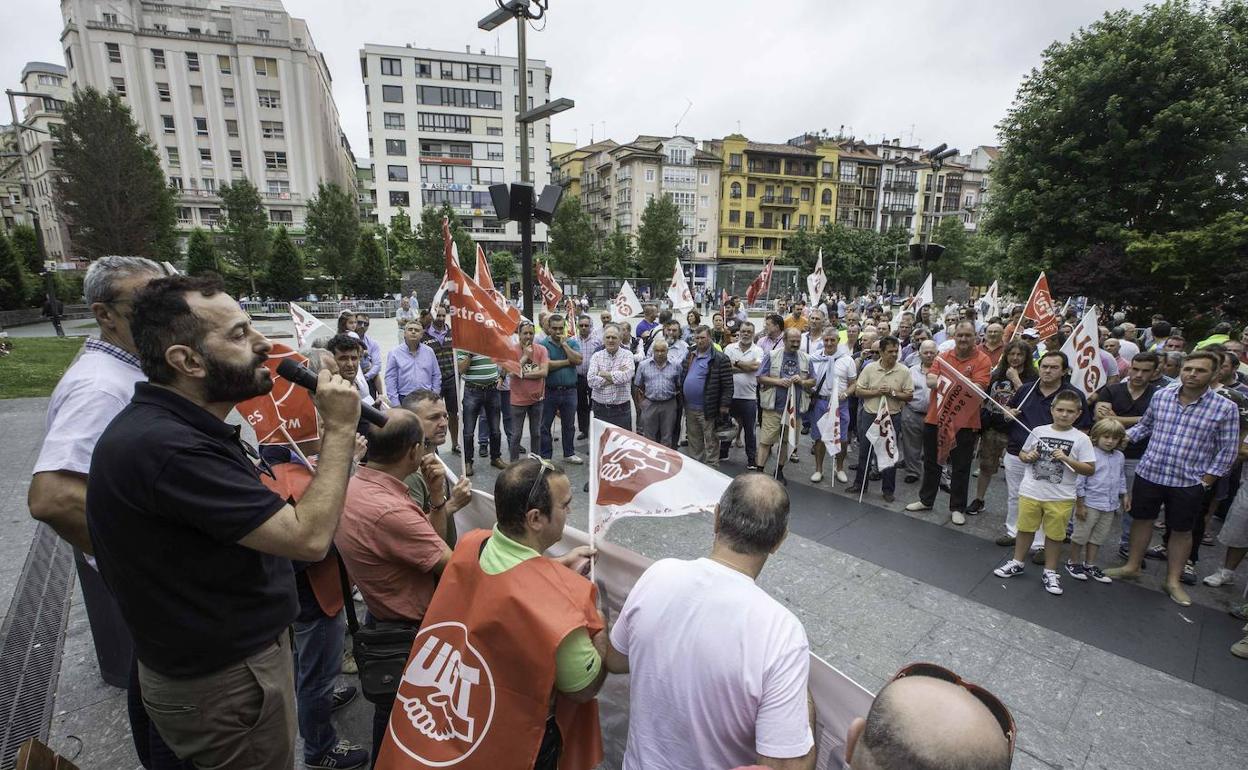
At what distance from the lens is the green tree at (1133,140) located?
16.6 m

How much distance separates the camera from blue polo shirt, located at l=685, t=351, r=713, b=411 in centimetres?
768

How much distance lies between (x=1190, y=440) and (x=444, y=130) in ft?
222

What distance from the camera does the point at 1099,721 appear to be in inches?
133

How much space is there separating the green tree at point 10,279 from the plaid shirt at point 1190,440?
3818 centimetres

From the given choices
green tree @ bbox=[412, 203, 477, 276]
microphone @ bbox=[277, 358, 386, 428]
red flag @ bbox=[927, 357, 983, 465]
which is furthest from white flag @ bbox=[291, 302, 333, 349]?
green tree @ bbox=[412, 203, 477, 276]

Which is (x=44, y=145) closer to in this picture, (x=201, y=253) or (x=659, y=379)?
(x=201, y=253)

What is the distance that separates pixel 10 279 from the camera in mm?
26141

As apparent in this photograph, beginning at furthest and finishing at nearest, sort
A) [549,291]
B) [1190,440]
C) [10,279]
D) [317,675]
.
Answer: [10,279], [549,291], [1190,440], [317,675]

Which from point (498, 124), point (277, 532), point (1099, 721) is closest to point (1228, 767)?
point (1099, 721)

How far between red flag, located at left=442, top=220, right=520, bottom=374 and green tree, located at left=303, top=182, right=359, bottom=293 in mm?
39189

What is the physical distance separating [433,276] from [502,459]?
38.5 m

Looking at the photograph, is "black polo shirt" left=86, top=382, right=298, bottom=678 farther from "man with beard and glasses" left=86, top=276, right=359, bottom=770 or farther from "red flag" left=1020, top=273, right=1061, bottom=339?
"red flag" left=1020, top=273, right=1061, bottom=339

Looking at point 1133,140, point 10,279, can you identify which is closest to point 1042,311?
point 1133,140

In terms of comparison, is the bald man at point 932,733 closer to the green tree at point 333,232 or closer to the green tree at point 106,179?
the green tree at point 106,179
